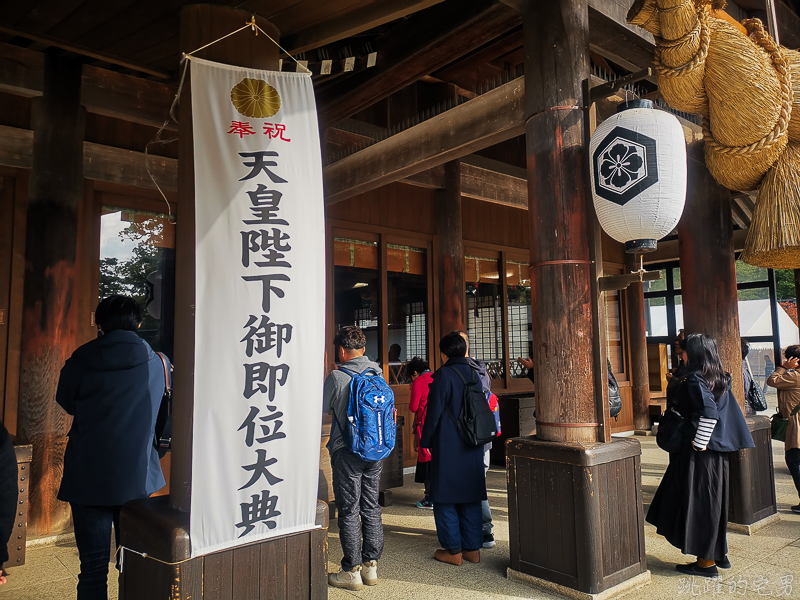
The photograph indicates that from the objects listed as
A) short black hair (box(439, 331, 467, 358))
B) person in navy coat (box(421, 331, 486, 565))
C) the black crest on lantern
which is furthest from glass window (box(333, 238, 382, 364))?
the black crest on lantern

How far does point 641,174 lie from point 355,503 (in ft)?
8.87

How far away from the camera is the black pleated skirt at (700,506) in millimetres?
3824

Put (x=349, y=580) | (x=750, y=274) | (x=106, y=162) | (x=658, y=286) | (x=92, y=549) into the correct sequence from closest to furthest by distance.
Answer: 1. (x=92, y=549)
2. (x=349, y=580)
3. (x=106, y=162)
4. (x=750, y=274)
5. (x=658, y=286)

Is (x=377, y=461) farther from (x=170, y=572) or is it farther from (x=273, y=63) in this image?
(x=273, y=63)

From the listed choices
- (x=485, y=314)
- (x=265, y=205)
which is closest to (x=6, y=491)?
(x=265, y=205)

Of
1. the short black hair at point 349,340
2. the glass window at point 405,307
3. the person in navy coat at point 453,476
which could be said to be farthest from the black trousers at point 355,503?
the glass window at point 405,307

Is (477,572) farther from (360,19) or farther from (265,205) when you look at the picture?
(360,19)

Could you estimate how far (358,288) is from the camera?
23.7 ft

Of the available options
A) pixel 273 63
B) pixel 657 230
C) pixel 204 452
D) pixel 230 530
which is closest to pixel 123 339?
pixel 204 452

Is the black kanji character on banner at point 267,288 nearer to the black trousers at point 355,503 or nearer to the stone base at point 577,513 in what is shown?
the black trousers at point 355,503

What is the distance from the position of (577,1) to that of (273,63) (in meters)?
2.24

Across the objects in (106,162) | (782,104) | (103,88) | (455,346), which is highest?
(103,88)

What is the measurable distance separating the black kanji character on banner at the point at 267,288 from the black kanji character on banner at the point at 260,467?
61cm

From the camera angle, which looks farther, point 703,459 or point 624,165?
point 703,459
